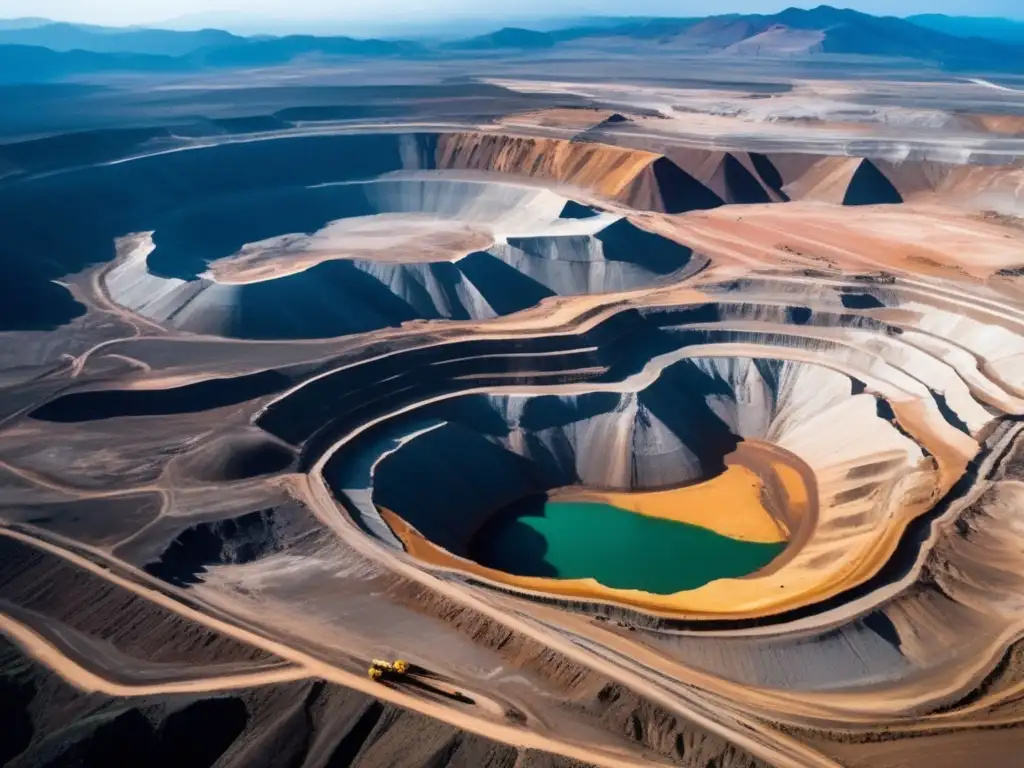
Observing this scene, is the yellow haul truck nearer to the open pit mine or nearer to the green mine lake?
the open pit mine

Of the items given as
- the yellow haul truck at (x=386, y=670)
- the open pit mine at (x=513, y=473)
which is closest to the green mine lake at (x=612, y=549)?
the open pit mine at (x=513, y=473)

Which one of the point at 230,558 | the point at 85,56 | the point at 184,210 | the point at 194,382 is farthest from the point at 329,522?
the point at 85,56

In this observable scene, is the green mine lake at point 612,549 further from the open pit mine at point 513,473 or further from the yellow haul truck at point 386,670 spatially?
the yellow haul truck at point 386,670

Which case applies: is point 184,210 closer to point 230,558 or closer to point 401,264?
point 401,264

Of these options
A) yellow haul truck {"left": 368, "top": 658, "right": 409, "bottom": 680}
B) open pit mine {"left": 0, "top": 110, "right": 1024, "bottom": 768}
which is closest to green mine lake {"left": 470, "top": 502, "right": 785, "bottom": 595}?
open pit mine {"left": 0, "top": 110, "right": 1024, "bottom": 768}

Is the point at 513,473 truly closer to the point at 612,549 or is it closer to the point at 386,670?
the point at 612,549

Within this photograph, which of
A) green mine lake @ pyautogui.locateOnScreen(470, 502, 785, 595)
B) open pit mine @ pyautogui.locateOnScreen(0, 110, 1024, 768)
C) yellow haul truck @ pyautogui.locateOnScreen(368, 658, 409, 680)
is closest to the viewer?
open pit mine @ pyautogui.locateOnScreen(0, 110, 1024, 768)

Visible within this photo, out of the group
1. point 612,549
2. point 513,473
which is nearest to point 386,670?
point 612,549
